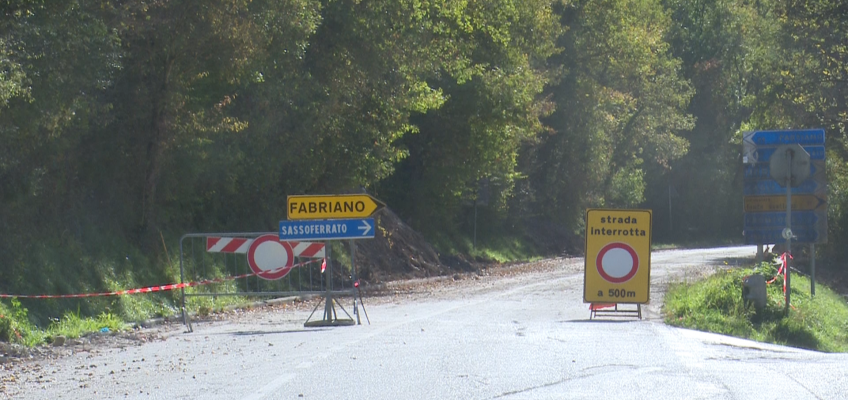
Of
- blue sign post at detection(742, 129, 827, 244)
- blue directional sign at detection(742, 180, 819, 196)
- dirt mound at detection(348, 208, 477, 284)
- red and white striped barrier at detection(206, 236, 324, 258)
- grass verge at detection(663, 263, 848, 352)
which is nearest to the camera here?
grass verge at detection(663, 263, 848, 352)

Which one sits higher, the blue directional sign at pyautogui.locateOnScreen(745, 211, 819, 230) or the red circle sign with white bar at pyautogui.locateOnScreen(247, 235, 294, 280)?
the blue directional sign at pyautogui.locateOnScreen(745, 211, 819, 230)

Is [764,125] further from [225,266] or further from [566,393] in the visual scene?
[566,393]

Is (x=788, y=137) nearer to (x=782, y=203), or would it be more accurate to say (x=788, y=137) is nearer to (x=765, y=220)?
(x=782, y=203)

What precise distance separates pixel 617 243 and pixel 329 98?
29.8ft

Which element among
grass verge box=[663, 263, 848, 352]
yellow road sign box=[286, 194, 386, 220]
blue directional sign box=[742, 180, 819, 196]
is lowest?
grass verge box=[663, 263, 848, 352]

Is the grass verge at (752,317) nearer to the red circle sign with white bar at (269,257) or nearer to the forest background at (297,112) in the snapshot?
the red circle sign with white bar at (269,257)

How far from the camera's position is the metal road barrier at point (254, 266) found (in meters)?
15.4

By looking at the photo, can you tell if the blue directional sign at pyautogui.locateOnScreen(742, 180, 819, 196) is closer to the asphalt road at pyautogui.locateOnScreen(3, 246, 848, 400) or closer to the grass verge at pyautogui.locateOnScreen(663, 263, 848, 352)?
the grass verge at pyautogui.locateOnScreen(663, 263, 848, 352)

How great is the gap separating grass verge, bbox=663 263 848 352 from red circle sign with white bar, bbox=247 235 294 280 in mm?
6455

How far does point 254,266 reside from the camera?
15828mm

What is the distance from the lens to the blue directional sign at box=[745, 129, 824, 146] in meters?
19.9

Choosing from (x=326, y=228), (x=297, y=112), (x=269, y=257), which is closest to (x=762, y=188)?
(x=297, y=112)

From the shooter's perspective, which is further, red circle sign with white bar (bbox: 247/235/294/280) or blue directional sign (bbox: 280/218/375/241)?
Result: red circle sign with white bar (bbox: 247/235/294/280)

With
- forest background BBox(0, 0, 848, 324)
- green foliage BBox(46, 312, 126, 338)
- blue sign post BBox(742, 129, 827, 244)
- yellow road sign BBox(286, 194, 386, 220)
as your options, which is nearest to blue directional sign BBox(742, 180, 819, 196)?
blue sign post BBox(742, 129, 827, 244)
